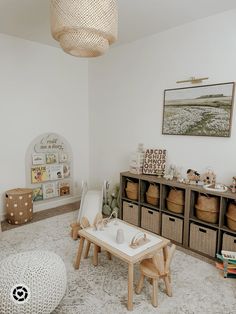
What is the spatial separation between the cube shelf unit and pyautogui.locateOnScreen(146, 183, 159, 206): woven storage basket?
52mm

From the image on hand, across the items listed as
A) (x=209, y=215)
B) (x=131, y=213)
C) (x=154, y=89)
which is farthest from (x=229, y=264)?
(x=154, y=89)

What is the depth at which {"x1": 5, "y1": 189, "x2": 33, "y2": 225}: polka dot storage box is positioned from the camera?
3.28 meters

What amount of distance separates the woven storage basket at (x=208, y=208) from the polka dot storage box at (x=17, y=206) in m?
2.30

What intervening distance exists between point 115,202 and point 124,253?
1739mm

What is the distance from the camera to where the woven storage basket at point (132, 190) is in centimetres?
320

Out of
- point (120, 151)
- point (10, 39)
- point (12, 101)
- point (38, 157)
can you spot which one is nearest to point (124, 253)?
point (120, 151)

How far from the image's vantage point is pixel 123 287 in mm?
2035

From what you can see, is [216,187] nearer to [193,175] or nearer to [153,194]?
[193,175]

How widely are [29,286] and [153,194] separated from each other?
181 cm

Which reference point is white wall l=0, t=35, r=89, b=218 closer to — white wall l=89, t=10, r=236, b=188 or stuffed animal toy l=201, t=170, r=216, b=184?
white wall l=89, t=10, r=236, b=188

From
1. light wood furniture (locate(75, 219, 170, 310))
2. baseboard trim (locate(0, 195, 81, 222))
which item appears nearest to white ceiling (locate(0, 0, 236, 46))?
light wood furniture (locate(75, 219, 170, 310))

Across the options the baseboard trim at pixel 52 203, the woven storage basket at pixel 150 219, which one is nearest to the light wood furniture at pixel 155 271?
the woven storage basket at pixel 150 219

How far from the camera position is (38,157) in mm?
3777

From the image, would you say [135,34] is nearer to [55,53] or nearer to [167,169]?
[55,53]
